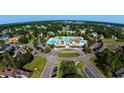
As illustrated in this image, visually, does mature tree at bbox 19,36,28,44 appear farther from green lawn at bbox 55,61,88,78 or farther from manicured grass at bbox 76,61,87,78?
manicured grass at bbox 76,61,87,78

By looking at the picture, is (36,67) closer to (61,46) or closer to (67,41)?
(61,46)

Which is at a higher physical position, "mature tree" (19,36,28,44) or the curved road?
"mature tree" (19,36,28,44)

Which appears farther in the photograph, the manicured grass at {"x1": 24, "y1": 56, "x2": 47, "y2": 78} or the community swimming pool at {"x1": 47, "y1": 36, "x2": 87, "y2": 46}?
the community swimming pool at {"x1": 47, "y1": 36, "x2": 87, "y2": 46}

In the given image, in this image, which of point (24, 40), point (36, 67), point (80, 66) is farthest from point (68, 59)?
point (24, 40)

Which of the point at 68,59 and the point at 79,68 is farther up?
the point at 68,59

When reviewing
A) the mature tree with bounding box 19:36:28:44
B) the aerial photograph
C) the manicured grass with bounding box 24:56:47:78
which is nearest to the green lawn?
the aerial photograph
